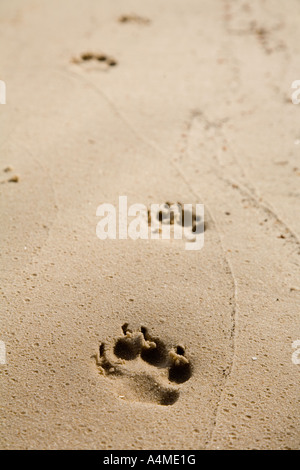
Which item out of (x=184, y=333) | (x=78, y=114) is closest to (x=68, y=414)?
(x=184, y=333)

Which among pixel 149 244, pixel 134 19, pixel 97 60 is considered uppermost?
pixel 134 19

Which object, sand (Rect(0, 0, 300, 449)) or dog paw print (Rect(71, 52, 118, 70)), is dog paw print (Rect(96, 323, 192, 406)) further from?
dog paw print (Rect(71, 52, 118, 70))

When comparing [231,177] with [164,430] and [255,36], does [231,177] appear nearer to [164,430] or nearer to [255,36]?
[164,430]

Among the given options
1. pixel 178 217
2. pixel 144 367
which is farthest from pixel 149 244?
pixel 144 367

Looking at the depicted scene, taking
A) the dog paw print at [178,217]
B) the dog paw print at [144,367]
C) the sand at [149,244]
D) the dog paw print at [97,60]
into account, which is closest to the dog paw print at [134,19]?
the sand at [149,244]

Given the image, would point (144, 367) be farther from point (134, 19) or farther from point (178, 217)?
point (134, 19)
